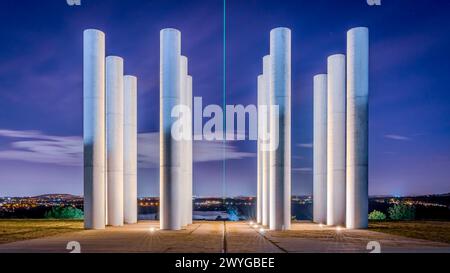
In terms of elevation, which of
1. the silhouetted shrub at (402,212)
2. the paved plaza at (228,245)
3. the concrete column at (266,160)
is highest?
the concrete column at (266,160)

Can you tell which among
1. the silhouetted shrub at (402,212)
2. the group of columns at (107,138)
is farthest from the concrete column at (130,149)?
the silhouetted shrub at (402,212)

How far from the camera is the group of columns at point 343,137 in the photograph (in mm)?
26203

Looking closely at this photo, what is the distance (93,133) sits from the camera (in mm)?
26578

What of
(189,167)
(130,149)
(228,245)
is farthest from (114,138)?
(228,245)

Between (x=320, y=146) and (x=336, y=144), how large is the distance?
10.7 ft

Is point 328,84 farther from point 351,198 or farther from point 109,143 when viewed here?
point 109,143

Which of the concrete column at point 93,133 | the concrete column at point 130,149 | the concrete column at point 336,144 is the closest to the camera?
the concrete column at point 93,133

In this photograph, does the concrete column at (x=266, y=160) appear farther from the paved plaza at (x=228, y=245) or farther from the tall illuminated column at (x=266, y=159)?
the paved plaza at (x=228, y=245)

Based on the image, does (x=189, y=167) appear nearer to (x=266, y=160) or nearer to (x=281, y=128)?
(x=266, y=160)

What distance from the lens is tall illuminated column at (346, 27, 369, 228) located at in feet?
85.8

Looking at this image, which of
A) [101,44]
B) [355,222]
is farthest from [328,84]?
[101,44]

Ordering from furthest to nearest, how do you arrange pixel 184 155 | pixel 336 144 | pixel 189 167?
pixel 189 167, pixel 336 144, pixel 184 155

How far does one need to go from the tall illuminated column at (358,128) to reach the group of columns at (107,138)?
13.0m
